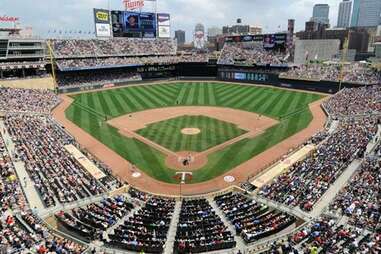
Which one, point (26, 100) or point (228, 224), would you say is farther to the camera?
point (26, 100)

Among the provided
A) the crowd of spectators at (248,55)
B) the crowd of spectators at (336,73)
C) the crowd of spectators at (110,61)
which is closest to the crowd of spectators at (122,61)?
the crowd of spectators at (110,61)

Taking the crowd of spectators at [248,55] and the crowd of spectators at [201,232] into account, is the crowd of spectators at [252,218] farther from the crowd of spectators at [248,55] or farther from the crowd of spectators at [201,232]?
the crowd of spectators at [248,55]

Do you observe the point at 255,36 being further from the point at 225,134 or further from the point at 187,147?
the point at 187,147

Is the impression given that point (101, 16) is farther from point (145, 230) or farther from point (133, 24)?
point (145, 230)

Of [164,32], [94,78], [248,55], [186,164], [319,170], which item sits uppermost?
[164,32]

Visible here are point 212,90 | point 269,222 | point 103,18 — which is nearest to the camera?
point 269,222

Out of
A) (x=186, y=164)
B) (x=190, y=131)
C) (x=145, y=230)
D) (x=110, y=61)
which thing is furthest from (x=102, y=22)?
(x=145, y=230)

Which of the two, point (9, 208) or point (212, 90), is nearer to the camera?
point (9, 208)

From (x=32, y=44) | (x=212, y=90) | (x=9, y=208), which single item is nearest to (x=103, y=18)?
(x=32, y=44)
